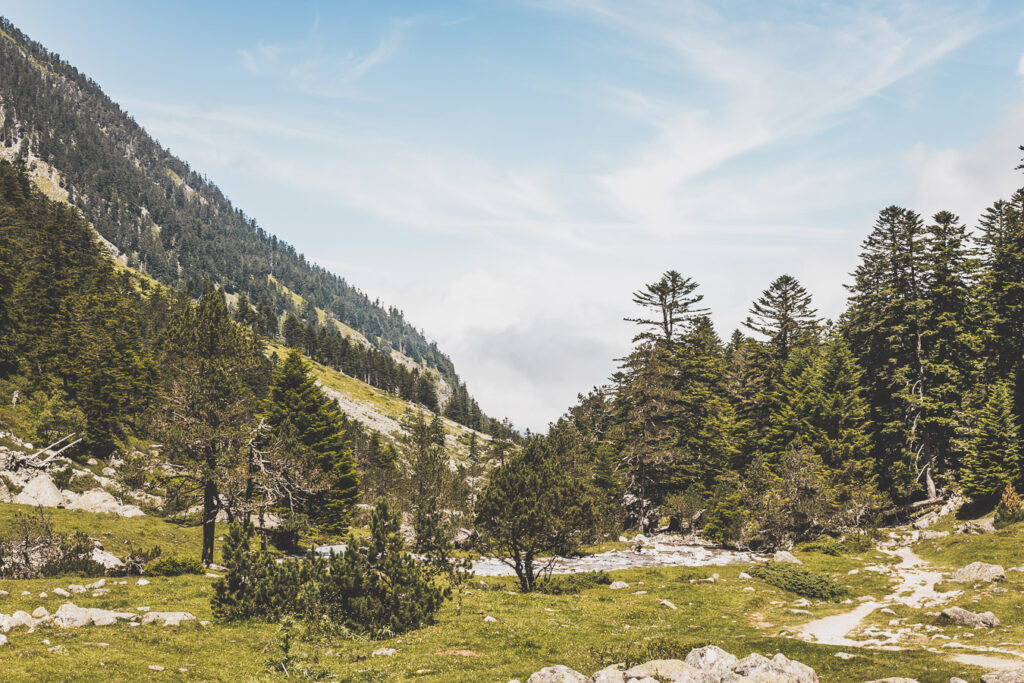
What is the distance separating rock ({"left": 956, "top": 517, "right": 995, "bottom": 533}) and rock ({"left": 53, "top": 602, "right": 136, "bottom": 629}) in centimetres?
4574

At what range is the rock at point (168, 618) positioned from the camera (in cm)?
1739

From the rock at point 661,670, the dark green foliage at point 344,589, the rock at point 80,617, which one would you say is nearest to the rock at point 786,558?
the dark green foliage at point 344,589

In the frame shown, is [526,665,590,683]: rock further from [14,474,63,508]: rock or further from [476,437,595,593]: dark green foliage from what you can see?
[14,474,63,508]: rock

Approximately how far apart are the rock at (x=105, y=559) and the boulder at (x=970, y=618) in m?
34.1

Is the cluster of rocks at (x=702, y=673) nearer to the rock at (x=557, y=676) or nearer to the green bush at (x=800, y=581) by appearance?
the rock at (x=557, y=676)

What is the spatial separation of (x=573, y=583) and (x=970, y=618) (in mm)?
17433

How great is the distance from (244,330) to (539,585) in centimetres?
2650

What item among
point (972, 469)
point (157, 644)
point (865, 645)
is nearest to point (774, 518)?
point (972, 469)

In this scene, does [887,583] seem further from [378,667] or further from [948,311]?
[948,311]

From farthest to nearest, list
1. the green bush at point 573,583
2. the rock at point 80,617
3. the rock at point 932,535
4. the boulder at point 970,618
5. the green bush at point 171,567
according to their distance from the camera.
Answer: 1. the rock at point 932,535
2. the green bush at point 573,583
3. the green bush at point 171,567
4. the boulder at point 970,618
5. the rock at point 80,617

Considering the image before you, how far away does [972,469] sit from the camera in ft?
126

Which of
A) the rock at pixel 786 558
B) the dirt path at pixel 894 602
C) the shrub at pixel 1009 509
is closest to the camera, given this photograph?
the dirt path at pixel 894 602

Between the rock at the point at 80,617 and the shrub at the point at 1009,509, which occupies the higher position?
the rock at the point at 80,617

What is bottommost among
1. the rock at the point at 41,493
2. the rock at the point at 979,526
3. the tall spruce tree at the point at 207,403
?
the rock at the point at 979,526
